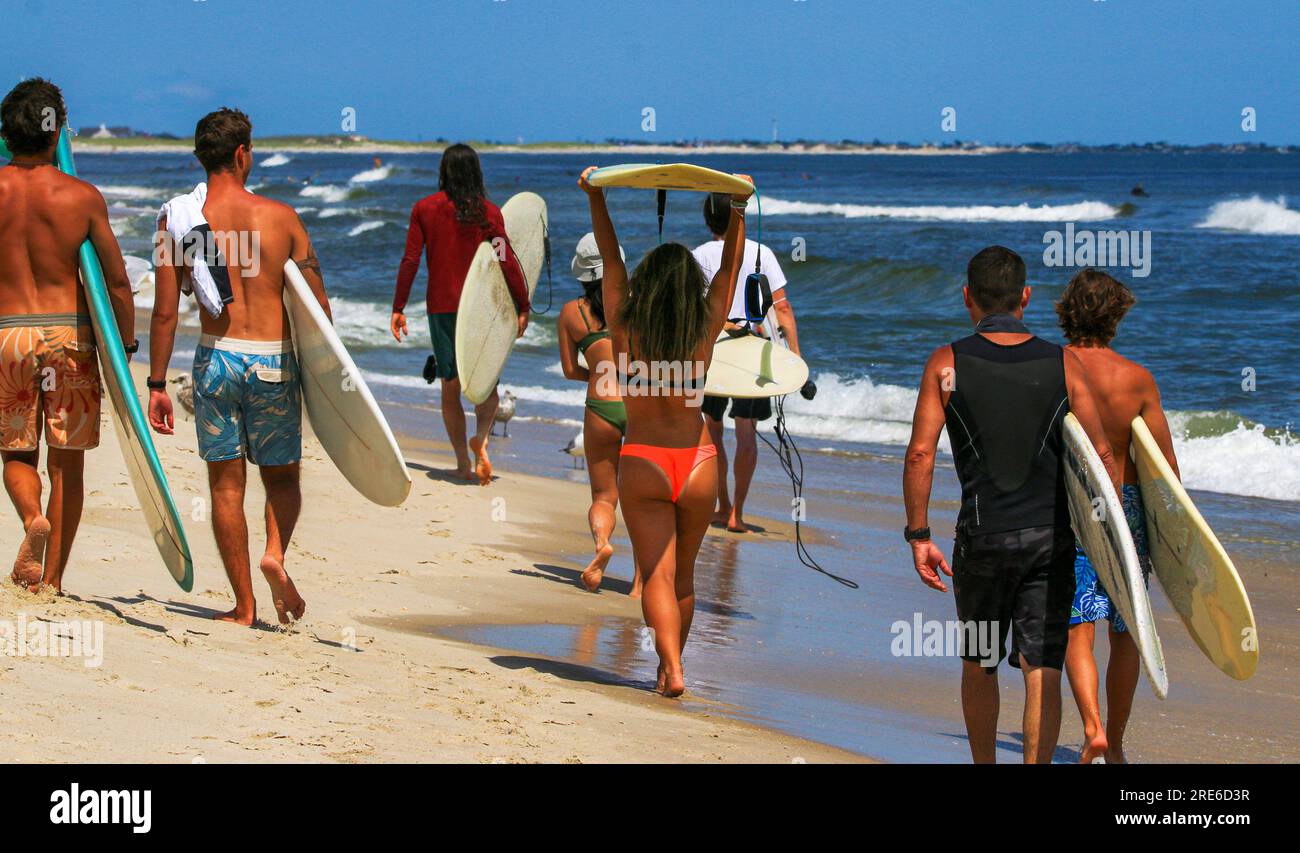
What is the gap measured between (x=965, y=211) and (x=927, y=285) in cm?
2151

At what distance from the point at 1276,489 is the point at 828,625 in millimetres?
5214

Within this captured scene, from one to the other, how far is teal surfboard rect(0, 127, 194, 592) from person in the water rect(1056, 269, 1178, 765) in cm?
288

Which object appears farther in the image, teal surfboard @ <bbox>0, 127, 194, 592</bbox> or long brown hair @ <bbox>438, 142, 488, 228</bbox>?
long brown hair @ <bbox>438, 142, 488, 228</bbox>

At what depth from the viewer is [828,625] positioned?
19.7ft

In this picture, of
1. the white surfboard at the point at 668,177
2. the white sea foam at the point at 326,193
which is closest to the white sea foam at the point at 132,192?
the white sea foam at the point at 326,193

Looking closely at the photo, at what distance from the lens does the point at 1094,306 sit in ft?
13.8

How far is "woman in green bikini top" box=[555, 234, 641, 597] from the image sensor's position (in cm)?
571

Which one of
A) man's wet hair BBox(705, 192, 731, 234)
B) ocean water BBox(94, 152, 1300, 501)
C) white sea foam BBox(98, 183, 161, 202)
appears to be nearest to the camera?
man's wet hair BBox(705, 192, 731, 234)

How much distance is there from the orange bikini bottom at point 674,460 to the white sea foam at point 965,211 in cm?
3676

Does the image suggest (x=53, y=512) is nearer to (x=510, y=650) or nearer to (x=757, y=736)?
(x=510, y=650)

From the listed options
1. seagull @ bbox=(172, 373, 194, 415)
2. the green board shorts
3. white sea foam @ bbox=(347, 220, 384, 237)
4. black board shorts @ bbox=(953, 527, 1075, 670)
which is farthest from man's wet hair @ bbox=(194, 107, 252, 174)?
white sea foam @ bbox=(347, 220, 384, 237)

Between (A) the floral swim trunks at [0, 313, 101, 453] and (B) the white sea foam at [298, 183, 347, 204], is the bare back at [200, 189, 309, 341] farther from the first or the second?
(B) the white sea foam at [298, 183, 347, 204]
